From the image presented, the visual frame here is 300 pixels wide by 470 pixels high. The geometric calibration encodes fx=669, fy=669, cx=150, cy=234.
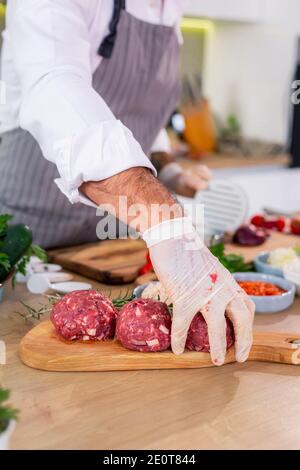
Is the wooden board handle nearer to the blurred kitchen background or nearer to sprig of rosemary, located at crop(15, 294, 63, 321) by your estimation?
sprig of rosemary, located at crop(15, 294, 63, 321)

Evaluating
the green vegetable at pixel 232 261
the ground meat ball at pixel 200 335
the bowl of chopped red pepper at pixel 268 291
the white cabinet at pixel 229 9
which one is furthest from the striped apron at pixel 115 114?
the white cabinet at pixel 229 9

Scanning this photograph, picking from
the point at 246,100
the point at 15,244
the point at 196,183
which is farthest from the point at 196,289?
the point at 246,100

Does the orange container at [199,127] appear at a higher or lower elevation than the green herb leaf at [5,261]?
lower

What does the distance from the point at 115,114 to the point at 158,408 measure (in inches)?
39.7

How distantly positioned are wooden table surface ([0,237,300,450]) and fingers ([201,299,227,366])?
5 cm

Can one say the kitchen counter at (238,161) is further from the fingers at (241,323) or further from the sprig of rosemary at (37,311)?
the fingers at (241,323)

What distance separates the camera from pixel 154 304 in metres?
1.13

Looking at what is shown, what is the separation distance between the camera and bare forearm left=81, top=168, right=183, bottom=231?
1143 mm

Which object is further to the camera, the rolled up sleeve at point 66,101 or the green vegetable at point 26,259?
the green vegetable at point 26,259

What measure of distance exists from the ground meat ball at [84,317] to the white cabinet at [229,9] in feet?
7.73

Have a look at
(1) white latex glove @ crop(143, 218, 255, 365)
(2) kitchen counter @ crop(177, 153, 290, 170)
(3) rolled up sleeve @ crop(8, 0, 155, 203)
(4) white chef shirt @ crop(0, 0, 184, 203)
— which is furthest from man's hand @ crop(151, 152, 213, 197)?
(2) kitchen counter @ crop(177, 153, 290, 170)

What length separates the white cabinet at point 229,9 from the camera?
3267mm

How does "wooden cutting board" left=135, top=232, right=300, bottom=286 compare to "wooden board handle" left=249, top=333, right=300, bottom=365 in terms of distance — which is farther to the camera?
"wooden cutting board" left=135, top=232, right=300, bottom=286
